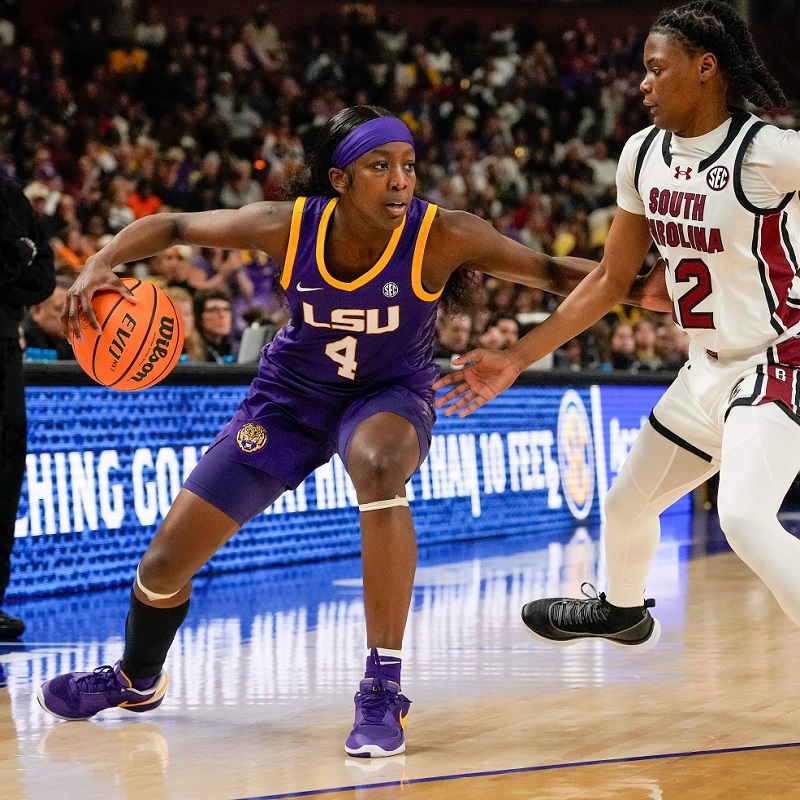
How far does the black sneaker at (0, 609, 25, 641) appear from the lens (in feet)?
19.1

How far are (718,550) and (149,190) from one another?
6.54m

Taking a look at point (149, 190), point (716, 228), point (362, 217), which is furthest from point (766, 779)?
point (149, 190)

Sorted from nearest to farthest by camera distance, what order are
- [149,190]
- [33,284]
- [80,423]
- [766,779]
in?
Answer: [766,779] < [33,284] < [80,423] < [149,190]

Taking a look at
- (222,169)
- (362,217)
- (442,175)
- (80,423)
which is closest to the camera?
(362,217)

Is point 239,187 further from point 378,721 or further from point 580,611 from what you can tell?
point 378,721

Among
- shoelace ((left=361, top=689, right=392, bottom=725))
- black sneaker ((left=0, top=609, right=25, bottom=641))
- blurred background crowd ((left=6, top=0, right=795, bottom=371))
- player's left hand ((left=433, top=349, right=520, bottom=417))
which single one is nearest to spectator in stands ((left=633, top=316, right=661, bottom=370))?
blurred background crowd ((left=6, top=0, right=795, bottom=371))

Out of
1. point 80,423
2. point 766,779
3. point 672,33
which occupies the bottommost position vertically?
point 766,779

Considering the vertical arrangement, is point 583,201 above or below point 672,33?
above

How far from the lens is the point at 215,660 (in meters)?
5.33

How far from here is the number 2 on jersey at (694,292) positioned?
3.85 meters

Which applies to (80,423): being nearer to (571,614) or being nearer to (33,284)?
(33,284)

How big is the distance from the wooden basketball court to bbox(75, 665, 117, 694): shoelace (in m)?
0.11

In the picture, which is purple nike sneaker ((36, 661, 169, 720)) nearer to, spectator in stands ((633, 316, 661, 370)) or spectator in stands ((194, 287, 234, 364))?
spectator in stands ((194, 287, 234, 364))

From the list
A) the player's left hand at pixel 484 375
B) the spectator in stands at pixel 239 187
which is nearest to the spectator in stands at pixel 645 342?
the spectator in stands at pixel 239 187
